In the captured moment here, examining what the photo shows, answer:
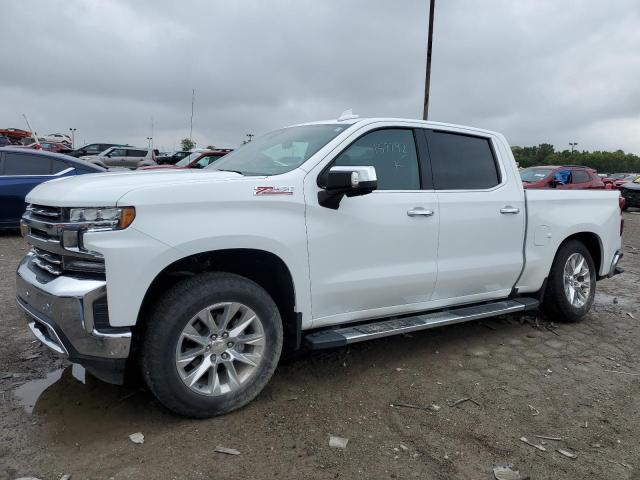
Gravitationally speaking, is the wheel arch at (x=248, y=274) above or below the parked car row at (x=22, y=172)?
below

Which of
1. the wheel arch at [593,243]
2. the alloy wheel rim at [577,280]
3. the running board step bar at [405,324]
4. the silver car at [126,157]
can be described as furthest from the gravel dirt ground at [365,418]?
the silver car at [126,157]

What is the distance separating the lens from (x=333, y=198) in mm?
3387

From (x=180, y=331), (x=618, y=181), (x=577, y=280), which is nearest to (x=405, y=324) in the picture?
(x=180, y=331)

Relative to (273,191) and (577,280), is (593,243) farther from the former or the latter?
(273,191)

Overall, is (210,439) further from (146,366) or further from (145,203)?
(145,203)

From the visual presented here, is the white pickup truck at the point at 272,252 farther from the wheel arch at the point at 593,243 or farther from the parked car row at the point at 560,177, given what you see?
the parked car row at the point at 560,177

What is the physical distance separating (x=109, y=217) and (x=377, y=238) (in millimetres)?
1739

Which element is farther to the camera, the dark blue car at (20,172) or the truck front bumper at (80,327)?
the dark blue car at (20,172)

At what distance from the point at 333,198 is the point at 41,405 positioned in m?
2.23

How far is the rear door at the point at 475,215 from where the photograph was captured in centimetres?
411

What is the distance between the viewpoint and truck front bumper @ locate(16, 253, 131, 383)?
272 cm

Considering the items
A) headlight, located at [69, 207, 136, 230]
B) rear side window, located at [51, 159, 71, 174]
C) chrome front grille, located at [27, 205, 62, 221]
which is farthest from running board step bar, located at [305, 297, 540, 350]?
rear side window, located at [51, 159, 71, 174]

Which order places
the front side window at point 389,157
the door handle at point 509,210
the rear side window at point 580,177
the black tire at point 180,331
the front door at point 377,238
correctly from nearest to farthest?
the black tire at point 180,331 → the front door at point 377,238 → the front side window at point 389,157 → the door handle at point 509,210 → the rear side window at point 580,177

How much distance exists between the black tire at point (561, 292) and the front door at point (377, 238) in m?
1.72
